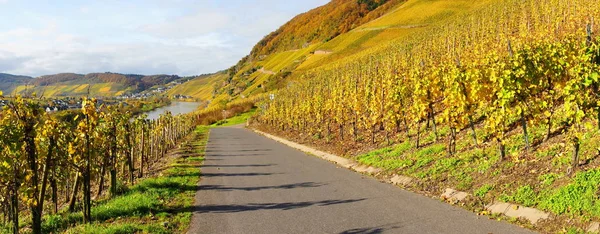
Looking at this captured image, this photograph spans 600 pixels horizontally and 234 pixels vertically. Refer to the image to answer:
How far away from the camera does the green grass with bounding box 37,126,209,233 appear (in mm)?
8906

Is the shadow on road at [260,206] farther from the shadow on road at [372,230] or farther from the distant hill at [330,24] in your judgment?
the distant hill at [330,24]

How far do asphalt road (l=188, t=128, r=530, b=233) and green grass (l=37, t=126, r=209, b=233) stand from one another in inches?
17.9

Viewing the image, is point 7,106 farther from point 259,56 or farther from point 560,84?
point 259,56

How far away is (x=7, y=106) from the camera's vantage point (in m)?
7.93

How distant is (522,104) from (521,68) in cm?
94

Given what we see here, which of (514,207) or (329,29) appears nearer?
(514,207)

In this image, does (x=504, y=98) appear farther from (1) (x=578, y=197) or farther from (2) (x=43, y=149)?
(2) (x=43, y=149)

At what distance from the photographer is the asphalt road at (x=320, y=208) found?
8.45 metres

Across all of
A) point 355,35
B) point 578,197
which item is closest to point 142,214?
point 578,197

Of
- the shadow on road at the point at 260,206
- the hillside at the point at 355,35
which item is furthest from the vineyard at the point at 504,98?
the hillside at the point at 355,35

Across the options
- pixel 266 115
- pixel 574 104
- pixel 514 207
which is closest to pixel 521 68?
pixel 574 104

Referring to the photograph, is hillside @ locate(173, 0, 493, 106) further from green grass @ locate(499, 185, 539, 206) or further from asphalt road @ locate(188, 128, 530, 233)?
green grass @ locate(499, 185, 539, 206)

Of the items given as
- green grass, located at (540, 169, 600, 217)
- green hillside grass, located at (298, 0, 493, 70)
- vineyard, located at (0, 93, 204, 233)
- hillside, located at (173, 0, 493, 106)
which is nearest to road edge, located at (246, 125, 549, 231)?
green grass, located at (540, 169, 600, 217)

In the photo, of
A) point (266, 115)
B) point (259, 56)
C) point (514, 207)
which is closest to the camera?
point (514, 207)
